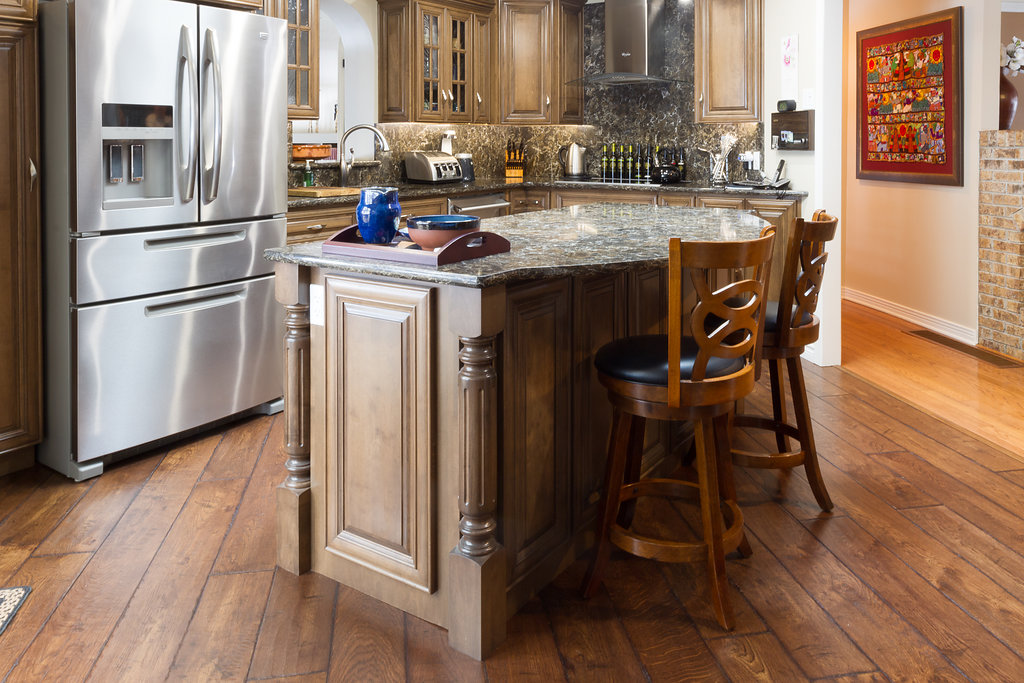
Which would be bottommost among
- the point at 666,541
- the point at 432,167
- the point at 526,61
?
the point at 666,541

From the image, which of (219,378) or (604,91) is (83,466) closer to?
(219,378)

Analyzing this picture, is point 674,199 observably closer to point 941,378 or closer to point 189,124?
point 941,378

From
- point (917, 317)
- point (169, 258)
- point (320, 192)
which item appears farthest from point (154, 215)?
point (917, 317)

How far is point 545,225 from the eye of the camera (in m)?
3.24

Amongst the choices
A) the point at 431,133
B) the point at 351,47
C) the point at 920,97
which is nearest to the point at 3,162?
the point at 351,47

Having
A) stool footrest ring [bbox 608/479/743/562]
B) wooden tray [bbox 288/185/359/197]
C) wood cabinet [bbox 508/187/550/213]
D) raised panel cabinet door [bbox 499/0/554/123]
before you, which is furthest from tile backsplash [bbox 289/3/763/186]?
stool footrest ring [bbox 608/479/743/562]

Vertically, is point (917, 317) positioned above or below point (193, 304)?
below

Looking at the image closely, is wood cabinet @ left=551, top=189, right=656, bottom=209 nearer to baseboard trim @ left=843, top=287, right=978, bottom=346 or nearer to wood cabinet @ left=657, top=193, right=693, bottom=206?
wood cabinet @ left=657, top=193, right=693, bottom=206

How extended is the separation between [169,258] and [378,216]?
157cm

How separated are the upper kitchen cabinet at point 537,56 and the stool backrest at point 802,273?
13.3 ft

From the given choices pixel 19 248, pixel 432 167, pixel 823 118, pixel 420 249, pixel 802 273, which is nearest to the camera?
pixel 420 249

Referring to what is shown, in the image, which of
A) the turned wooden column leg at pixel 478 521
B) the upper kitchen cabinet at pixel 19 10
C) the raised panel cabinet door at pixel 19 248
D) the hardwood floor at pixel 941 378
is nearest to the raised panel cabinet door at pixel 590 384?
the turned wooden column leg at pixel 478 521

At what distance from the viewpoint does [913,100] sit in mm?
6070

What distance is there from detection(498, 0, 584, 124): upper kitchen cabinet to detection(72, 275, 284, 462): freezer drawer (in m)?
3.29
